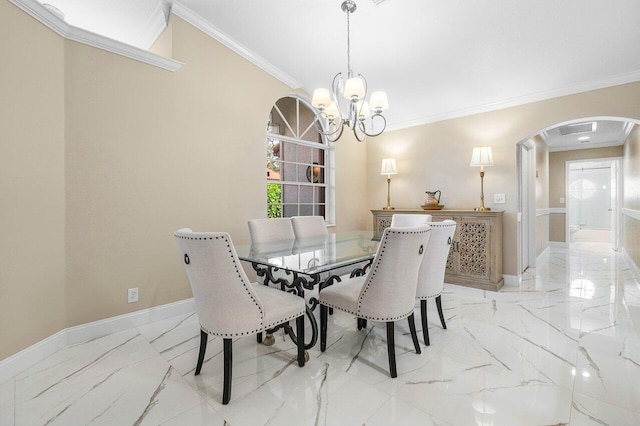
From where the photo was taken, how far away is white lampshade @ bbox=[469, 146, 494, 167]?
3.56 m

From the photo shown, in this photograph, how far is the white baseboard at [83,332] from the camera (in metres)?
1.77

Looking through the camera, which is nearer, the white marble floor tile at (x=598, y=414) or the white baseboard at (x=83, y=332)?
the white marble floor tile at (x=598, y=414)

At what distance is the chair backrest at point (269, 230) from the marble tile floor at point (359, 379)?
897 mm

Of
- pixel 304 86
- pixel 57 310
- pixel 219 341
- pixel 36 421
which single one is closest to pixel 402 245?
pixel 219 341

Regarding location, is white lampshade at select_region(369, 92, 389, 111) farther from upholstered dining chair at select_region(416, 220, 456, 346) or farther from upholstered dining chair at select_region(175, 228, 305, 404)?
upholstered dining chair at select_region(175, 228, 305, 404)

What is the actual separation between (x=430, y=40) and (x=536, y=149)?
343cm

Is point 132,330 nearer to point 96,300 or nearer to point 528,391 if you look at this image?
point 96,300

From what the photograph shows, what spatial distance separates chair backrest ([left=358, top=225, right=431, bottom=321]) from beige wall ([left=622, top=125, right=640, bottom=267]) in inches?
184

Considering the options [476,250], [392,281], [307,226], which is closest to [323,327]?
[392,281]

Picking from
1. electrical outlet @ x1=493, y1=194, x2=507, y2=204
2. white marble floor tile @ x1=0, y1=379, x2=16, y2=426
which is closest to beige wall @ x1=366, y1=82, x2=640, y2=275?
electrical outlet @ x1=493, y1=194, x2=507, y2=204

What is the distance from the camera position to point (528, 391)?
62.5 inches

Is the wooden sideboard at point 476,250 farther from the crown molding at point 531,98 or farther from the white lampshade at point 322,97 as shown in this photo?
the white lampshade at point 322,97

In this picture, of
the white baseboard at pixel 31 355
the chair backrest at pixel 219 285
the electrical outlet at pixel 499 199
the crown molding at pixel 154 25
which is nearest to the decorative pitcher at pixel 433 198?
the electrical outlet at pixel 499 199

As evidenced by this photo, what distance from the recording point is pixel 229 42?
122 inches
